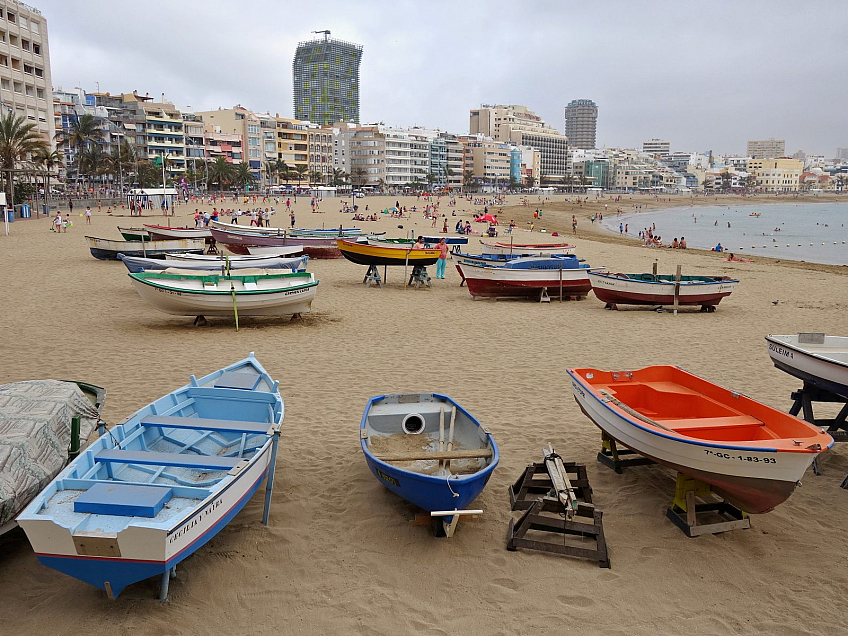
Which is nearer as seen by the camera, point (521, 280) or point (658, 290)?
point (658, 290)

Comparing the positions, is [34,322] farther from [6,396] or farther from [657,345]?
[657,345]

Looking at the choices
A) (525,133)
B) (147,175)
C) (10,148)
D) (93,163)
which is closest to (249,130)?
(147,175)

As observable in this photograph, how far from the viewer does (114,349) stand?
40.7 ft

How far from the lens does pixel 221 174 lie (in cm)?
9025

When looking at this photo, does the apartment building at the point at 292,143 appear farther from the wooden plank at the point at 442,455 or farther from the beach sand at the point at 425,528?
the wooden plank at the point at 442,455

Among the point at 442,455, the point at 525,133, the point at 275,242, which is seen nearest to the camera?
the point at 442,455

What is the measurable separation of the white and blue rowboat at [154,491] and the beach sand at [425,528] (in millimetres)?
522

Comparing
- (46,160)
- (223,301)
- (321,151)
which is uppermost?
(321,151)

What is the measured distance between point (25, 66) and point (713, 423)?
2720 inches

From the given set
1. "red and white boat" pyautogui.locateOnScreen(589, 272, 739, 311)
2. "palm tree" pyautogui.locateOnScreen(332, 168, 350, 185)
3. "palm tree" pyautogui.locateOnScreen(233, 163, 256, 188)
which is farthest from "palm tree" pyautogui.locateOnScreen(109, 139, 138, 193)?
"red and white boat" pyautogui.locateOnScreen(589, 272, 739, 311)

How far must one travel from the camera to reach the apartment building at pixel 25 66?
54438 mm

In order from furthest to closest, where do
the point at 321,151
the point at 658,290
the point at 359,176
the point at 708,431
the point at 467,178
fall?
the point at 467,178 → the point at 321,151 → the point at 359,176 → the point at 658,290 → the point at 708,431

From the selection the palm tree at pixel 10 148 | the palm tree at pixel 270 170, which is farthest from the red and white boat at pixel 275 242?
the palm tree at pixel 270 170

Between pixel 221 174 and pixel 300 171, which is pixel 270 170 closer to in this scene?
pixel 300 171
